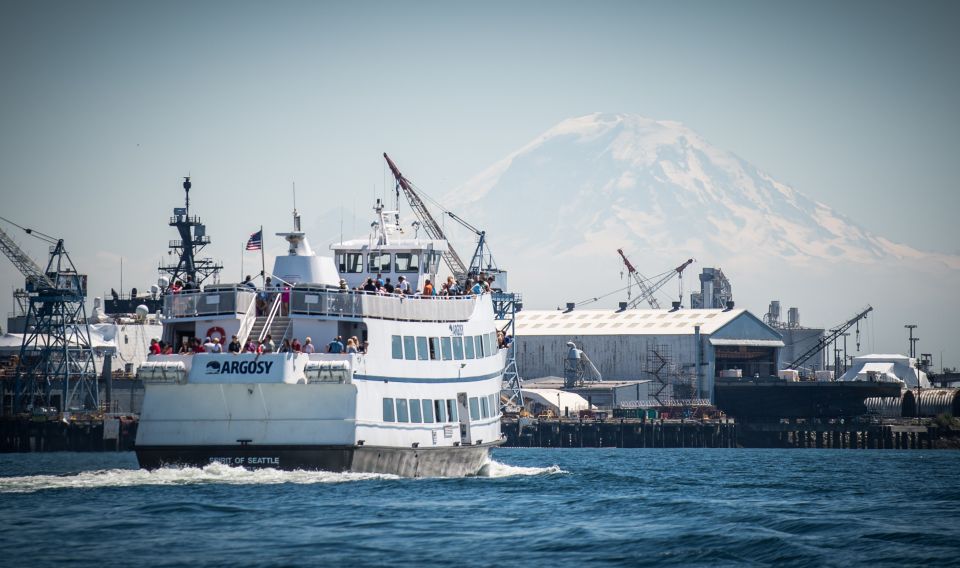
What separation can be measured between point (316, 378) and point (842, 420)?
88.1 m

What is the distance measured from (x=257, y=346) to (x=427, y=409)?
309 inches

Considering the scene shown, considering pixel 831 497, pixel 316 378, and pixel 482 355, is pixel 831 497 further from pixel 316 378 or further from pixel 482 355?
pixel 316 378

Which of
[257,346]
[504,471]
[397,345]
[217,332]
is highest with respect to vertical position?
[217,332]

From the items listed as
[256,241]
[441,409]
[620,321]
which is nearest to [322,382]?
[441,409]

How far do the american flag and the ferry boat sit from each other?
126 inches

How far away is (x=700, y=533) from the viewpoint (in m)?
35.2

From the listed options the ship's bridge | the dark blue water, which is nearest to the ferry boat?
the dark blue water

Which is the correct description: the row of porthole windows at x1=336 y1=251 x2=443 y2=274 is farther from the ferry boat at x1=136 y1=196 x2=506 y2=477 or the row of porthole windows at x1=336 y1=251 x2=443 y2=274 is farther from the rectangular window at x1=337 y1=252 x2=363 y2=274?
the ferry boat at x1=136 y1=196 x2=506 y2=477

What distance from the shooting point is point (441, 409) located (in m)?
49.4

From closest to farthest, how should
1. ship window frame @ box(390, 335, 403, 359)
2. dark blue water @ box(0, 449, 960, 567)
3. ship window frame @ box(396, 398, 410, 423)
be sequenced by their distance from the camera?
dark blue water @ box(0, 449, 960, 567)
ship window frame @ box(396, 398, 410, 423)
ship window frame @ box(390, 335, 403, 359)

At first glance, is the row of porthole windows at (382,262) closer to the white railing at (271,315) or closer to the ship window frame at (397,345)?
the ship window frame at (397,345)

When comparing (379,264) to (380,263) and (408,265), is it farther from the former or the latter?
(408,265)

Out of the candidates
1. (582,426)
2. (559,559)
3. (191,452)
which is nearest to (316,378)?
(191,452)

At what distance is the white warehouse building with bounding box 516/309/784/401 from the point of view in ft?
407
